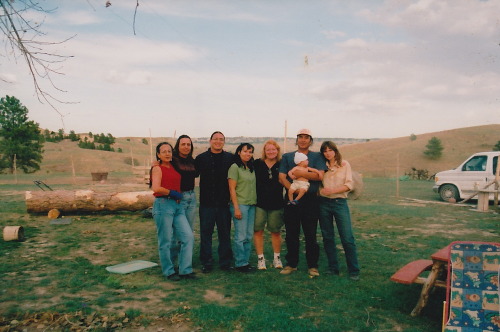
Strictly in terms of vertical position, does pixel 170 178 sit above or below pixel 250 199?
above

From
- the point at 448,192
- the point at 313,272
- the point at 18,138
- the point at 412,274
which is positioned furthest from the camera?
the point at 18,138

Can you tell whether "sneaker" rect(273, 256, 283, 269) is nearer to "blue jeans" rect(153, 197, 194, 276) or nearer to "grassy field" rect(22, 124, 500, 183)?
"blue jeans" rect(153, 197, 194, 276)

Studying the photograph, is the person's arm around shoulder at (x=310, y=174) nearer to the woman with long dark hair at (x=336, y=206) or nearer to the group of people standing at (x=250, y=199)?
the group of people standing at (x=250, y=199)

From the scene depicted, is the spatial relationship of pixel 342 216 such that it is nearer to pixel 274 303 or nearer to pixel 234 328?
pixel 274 303

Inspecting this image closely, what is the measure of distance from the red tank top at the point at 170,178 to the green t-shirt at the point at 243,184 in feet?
2.40

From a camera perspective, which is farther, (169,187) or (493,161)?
(493,161)

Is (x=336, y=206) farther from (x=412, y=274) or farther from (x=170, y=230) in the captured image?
(x=170, y=230)

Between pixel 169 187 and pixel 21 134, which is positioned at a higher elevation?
pixel 21 134

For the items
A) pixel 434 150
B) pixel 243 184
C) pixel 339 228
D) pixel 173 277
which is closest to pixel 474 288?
pixel 339 228

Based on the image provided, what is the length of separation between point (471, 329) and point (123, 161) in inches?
1921

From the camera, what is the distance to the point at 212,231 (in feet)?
18.2

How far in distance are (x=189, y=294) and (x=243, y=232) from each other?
1196mm

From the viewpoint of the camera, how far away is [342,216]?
5.09 meters

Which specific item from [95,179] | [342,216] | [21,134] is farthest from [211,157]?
[21,134]
